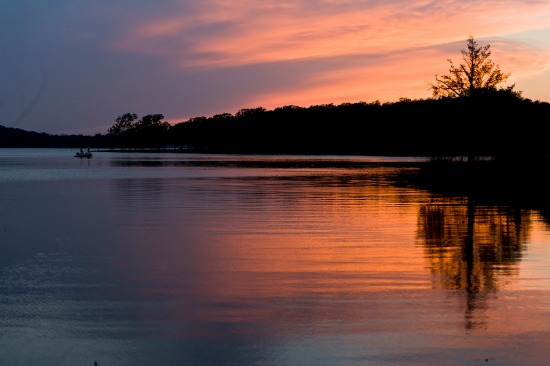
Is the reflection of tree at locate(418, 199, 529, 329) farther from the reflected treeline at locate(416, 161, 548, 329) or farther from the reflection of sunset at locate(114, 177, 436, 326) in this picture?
the reflection of sunset at locate(114, 177, 436, 326)

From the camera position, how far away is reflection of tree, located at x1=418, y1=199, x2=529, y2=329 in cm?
1331

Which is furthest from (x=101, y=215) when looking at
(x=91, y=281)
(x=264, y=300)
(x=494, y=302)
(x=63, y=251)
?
(x=494, y=302)

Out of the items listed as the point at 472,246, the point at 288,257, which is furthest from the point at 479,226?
the point at 288,257

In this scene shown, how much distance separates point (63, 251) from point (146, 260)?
2.96 meters

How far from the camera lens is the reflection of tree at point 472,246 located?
1331 cm

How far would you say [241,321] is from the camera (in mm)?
10586

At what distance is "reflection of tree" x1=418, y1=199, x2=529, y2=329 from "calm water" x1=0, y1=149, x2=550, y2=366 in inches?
2.1

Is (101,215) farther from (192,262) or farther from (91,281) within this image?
(91,281)

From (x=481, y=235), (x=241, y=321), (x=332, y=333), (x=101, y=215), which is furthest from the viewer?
(x=101, y=215)

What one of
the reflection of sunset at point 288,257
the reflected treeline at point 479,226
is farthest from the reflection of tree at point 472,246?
the reflection of sunset at point 288,257

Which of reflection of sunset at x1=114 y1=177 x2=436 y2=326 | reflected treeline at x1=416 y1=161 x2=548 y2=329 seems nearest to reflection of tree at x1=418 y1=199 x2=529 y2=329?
reflected treeline at x1=416 y1=161 x2=548 y2=329

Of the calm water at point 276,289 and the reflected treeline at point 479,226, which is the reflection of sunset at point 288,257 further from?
the reflected treeline at point 479,226

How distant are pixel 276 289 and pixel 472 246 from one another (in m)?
7.79

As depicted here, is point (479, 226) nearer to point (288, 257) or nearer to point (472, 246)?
point (472, 246)
